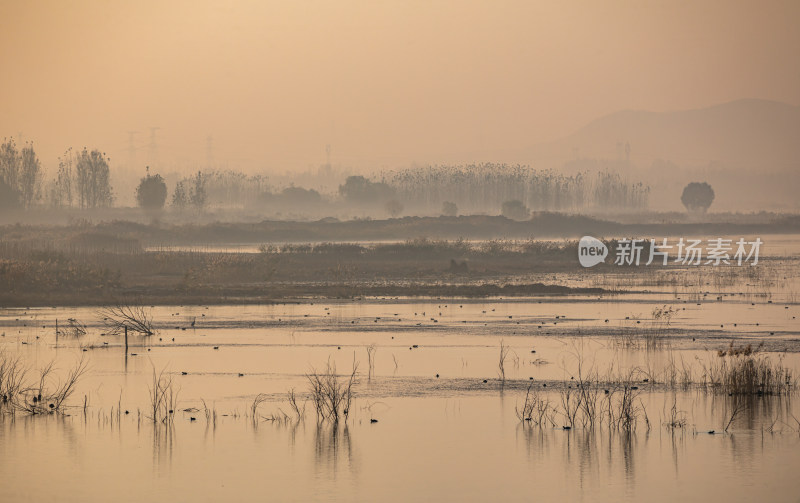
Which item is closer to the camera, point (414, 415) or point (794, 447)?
point (794, 447)

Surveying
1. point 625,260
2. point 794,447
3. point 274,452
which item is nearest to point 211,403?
point 274,452

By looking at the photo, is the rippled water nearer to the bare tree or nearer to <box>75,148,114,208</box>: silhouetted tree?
the bare tree

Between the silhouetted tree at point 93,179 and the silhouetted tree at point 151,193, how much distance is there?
1810cm

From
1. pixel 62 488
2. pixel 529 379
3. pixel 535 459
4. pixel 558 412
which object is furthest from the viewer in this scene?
pixel 529 379

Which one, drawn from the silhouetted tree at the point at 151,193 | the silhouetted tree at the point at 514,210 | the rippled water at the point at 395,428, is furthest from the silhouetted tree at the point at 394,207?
the rippled water at the point at 395,428

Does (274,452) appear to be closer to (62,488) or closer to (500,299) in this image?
(62,488)

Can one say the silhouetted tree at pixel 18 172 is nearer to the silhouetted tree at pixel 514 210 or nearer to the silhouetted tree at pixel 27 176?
the silhouetted tree at pixel 27 176

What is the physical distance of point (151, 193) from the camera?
15725 cm

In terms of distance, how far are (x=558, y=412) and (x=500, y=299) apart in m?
27.5

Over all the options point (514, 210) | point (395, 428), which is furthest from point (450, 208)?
point (395, 428)

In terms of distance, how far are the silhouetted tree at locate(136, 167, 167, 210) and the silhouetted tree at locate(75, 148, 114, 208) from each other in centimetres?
1810

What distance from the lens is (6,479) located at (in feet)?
63.7

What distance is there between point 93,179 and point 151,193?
1951 centimetres

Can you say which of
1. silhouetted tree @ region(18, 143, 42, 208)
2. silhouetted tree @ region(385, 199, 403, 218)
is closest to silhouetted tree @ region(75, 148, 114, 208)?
silhouetted tree @ region(18, 143, 42, 208)
